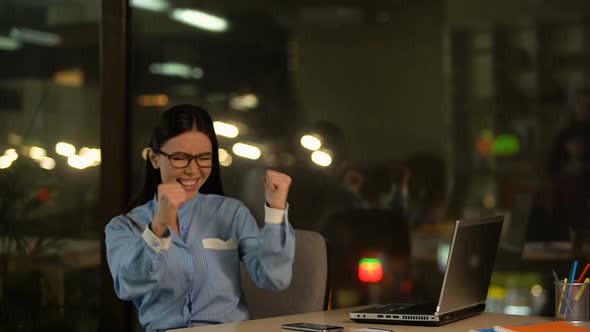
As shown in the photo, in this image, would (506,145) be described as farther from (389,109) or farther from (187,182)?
(187,182)

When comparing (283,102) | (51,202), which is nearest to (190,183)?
(283,102)

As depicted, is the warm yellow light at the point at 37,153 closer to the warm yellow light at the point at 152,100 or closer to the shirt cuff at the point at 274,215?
the warm yellow light at the point at 152,100

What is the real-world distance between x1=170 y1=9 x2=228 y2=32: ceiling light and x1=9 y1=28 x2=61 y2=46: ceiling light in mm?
555

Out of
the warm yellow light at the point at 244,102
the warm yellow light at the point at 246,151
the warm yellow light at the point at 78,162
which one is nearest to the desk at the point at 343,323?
the warm yellow light at the point at 246,151

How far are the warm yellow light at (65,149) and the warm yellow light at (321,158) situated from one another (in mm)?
1070

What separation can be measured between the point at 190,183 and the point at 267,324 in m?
0.59

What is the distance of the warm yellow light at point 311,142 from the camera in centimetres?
363

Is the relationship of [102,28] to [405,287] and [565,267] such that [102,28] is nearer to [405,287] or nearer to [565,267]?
[405,287]

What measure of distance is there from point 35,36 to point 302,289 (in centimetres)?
181

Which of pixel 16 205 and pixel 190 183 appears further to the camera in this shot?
pixel 16 205

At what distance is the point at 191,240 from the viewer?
9.30 ft

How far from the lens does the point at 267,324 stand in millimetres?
2518

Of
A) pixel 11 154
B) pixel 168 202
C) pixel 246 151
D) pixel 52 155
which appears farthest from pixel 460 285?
pixel 11 154

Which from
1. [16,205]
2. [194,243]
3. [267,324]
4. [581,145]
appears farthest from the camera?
[16,205]
